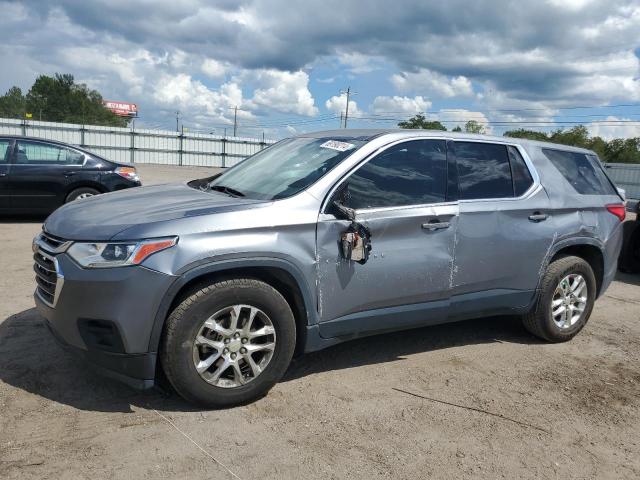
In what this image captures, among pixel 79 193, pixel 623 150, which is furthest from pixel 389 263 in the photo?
pixel 623 150

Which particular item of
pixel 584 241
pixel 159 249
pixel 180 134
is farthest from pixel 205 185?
pixel 180 134

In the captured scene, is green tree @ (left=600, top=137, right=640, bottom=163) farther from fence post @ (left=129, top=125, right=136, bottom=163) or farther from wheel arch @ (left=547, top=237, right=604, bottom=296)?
wheel arch @ (left=547, top=237, right=604, bottom=296)

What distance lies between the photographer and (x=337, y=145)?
13.2 feet

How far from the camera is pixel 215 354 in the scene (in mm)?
3273

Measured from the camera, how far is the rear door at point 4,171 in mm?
9117

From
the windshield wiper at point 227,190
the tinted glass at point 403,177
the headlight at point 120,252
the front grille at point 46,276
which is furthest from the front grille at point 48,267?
the tinted glass at point 403,177

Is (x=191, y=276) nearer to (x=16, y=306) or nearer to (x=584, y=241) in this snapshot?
(x=16, y=306)

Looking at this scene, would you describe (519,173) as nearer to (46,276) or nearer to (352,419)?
(352,419)

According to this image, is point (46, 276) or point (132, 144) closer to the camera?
point (46, 276)

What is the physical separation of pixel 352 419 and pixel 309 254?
1.04 meters

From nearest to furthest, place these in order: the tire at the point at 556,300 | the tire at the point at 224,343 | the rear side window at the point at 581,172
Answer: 1. the tire at the point at 224,343
2. the tire at the point at 556,300
3. the rear side window at the point at 581,172

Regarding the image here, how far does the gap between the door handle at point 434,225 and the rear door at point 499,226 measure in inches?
5.8

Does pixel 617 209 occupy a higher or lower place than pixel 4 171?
higher

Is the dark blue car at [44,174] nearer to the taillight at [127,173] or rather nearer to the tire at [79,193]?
the tire at [79,193]
